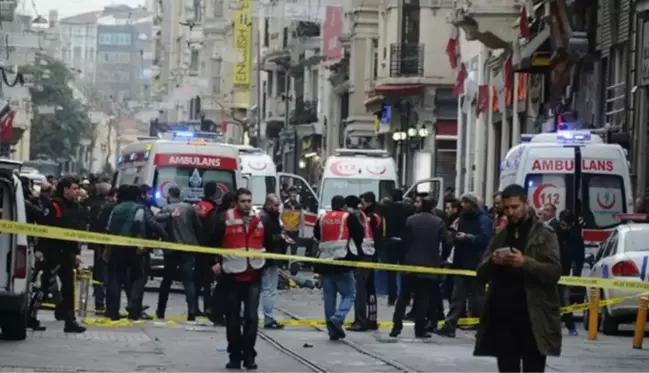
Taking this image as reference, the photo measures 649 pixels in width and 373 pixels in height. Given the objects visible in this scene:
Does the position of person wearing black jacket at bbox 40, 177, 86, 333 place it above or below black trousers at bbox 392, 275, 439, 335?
above

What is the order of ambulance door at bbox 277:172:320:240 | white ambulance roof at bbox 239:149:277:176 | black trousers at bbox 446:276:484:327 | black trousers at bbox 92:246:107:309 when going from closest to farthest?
black trousers at bbox 446:276:484:327
black trousers at bbox 92:246:107:309
ambulance door at bbox 277:172:320:240
white ambulance roof at bbox 239:149:277:176

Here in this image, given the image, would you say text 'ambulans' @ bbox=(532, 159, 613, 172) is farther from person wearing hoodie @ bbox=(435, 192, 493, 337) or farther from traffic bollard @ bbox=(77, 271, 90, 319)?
traffic bollard @ bbox=(77, 271, 90, 319)

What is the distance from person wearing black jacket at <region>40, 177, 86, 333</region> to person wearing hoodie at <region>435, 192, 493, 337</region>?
4742 millimetres

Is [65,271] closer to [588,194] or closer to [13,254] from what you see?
[13,254]

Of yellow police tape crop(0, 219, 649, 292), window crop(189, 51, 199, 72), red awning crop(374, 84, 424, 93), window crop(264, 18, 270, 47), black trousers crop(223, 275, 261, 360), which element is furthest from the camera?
window crop(189, 51, 199, 72)

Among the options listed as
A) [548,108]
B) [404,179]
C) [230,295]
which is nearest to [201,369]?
[230,295]

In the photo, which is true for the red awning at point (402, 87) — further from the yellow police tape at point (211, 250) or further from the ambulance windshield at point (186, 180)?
the yellow police tape at point (211, 250)

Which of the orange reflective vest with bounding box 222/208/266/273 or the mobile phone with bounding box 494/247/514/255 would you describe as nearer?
the mobile phone with bounding box 494/247/514/255

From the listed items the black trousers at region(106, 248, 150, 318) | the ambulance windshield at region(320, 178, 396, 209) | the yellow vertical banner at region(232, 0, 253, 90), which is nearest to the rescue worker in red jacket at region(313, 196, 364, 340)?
the black trousers at region(106, 248, 150, 318)

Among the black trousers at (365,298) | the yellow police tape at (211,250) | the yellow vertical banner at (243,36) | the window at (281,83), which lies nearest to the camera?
the yellow police tape at (211,250)

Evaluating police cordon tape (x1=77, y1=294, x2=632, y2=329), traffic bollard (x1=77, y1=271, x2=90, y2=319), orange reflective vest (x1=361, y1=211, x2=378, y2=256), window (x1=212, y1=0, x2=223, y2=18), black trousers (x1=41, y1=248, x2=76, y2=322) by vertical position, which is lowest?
police cordon tape (x1=77, y1=294, x2=632, y2=329)

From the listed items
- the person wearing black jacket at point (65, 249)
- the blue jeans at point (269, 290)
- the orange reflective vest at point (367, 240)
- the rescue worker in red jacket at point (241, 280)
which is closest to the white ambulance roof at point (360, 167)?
the blue jeans at point (269, 290)

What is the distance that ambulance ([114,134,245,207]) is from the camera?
34.7 meters

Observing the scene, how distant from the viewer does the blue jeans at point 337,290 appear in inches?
911
